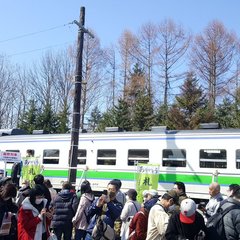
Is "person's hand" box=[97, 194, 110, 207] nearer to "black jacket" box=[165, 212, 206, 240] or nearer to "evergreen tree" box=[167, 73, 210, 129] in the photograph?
"black jacket" box=[165, 212, 206, 240]

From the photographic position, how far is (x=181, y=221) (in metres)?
5.41

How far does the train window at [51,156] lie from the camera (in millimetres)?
19219

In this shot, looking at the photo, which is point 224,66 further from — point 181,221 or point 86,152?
point 181,221

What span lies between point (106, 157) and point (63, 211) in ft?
29.5

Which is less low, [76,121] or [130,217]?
[76,121]

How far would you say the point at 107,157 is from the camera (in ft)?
57.6

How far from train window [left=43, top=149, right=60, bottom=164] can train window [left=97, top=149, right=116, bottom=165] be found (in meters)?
2.43

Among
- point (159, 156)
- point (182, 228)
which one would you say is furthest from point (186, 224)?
point (159, 156)

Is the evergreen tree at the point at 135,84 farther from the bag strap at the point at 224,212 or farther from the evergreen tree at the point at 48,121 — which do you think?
the bag strap at the point at 224,212

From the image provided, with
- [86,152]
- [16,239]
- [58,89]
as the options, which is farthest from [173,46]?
[16,239]

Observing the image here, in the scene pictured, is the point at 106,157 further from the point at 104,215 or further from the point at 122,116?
the point at 122,116

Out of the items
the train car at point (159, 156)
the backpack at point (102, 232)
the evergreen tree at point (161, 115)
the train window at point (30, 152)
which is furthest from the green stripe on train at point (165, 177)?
the evergreen tree at point (161, 115)

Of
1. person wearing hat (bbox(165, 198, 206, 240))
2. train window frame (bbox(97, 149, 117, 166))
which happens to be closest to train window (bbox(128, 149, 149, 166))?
train window frame (bbox(97, 149, 117, 166))

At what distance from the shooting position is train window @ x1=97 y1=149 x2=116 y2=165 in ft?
56.9
